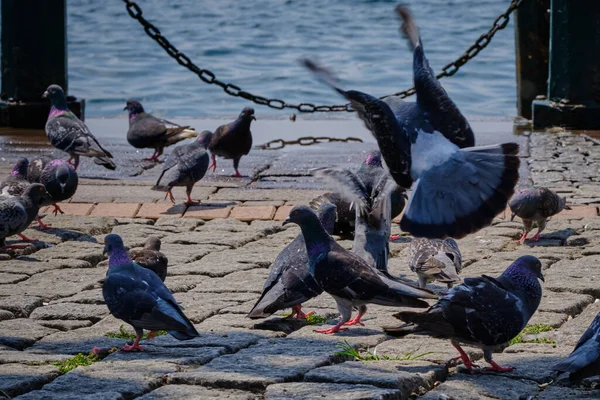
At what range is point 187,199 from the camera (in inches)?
356

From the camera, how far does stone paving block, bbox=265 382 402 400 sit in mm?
4207

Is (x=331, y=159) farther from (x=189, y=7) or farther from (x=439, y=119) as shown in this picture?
(x=189, y=7)

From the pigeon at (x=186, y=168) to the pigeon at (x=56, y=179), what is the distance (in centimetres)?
77

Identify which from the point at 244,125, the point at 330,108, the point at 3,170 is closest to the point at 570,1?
the point at 330,108

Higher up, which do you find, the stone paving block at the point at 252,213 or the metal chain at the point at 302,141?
the stone paving block at the point at 252,213

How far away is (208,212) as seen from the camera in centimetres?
855

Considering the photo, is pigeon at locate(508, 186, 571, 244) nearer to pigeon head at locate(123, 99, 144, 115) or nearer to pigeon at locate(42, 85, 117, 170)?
pigeon at locate(42, 85, 117, 170)

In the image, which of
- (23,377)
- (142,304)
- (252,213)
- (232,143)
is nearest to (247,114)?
(232,143)

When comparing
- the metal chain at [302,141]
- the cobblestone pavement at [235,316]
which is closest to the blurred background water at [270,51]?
the metal chain at [302,141]

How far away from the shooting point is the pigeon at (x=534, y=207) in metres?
7.50

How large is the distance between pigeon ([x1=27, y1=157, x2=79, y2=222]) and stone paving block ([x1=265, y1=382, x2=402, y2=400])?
13.4 ft

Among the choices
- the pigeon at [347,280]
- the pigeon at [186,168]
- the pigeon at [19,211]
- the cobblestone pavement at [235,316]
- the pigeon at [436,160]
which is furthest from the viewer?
the pigeon at [186,168]

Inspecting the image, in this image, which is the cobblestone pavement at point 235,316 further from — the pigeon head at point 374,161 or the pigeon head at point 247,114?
the pigeon head at point 247,114

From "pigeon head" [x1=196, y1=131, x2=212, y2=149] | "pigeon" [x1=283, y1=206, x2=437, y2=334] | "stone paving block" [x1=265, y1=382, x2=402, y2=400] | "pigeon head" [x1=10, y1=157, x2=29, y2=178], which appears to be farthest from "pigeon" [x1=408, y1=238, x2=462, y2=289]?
"pigeon head" [x1=196, y1=131, x2=212, y2=149]
